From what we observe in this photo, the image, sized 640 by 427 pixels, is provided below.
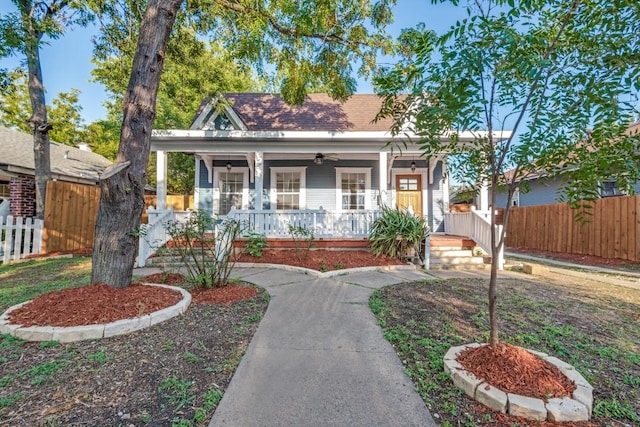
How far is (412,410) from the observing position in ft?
5.98

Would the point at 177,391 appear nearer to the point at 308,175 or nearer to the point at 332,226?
the point at 332,226

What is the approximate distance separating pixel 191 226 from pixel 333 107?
330 inches

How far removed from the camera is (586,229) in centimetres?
927

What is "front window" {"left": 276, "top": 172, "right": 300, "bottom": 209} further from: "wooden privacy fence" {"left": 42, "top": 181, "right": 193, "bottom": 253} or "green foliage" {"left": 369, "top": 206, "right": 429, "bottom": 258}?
"wooden privacy fence" {"left": 42, "top": 181, "right": 193, "bottom": 253}

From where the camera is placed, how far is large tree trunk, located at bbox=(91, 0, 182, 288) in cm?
354

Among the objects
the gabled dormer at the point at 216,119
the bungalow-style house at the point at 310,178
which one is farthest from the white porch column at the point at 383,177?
the gabled dormer at the point at 216,119

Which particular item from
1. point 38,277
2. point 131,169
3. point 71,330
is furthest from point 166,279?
point 38,277

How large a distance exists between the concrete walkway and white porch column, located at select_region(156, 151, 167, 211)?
19.4 feet

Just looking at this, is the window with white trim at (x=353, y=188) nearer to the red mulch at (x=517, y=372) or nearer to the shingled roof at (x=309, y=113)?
the shingled roof at (x=309, y=113)

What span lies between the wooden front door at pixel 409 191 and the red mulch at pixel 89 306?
835 centimetres

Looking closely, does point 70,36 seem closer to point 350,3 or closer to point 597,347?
point 350,3

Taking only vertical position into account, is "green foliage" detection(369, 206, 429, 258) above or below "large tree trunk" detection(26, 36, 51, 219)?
below

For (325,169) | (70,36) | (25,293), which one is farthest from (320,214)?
(70,36)

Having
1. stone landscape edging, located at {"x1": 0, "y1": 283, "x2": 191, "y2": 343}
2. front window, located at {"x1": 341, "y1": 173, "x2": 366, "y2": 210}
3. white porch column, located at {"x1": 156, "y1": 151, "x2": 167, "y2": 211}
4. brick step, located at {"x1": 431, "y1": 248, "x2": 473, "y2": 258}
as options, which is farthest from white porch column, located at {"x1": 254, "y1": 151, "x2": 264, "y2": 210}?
stone landscape edging, located at {"x1": 0, "y1": 283, "x2": 191, "y2": 343}
